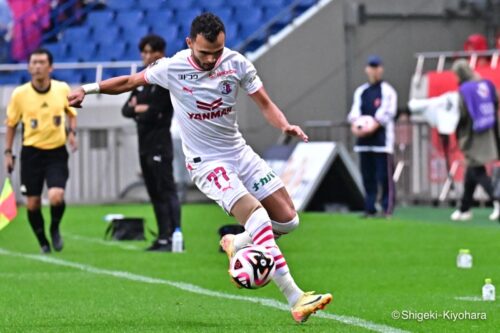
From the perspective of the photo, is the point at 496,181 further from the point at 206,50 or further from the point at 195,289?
the point at 206,50

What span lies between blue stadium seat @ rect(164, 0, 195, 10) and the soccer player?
19.5 metres

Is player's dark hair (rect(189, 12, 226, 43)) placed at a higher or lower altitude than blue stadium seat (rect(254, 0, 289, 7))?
higher

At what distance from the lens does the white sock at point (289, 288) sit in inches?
335

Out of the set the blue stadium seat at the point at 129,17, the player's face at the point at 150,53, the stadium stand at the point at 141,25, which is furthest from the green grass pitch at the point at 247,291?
the blue stadium seat at the point at 129,17

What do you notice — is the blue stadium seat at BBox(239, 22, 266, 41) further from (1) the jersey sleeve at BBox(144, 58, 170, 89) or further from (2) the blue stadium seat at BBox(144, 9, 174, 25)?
(1) the jersey sleeve at BBox(144, 58, 170, 89)

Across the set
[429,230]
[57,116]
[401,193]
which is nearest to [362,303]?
[57,116]

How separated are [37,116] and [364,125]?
22.5ft

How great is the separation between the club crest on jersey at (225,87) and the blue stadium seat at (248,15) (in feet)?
61.9

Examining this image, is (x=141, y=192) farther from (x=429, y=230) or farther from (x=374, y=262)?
(x=374, y=262)

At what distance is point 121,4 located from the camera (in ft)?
96.7

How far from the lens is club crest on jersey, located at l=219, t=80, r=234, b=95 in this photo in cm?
893

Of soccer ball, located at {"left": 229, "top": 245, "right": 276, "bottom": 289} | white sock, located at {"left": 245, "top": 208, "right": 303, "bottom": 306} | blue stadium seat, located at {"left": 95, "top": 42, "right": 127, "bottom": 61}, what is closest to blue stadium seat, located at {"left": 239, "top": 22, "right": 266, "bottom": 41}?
blue stadium seat, located at {"left": 95, "top": 42, "right": 127, "bottom": 61}

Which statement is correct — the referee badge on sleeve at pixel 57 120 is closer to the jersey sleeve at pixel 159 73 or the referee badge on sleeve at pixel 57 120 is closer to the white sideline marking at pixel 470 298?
the jersey sleeve at pixel 159 73

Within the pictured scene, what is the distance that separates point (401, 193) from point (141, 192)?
4.82 metres
